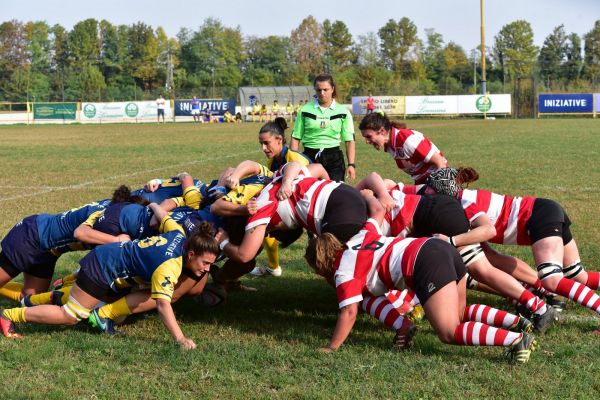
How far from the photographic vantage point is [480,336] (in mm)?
4547

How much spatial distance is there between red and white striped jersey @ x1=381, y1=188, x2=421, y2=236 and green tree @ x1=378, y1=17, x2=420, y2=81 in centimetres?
8263

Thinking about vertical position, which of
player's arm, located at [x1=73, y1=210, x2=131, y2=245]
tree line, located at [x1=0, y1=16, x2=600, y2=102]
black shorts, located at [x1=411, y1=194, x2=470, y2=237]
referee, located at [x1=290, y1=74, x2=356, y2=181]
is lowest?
player's arm, located at [x1=73, y1=210, x2=131, y2=245]

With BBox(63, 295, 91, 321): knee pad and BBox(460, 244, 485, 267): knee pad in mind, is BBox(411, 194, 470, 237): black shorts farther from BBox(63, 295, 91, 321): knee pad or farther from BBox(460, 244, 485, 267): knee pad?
BBox(63, 295, 91, 321): knee pad

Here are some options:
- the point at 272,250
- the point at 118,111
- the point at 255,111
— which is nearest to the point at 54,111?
the point at 118,111

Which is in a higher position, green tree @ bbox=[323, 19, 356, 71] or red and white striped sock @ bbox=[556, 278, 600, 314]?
green tree @ bbox=[323, 19, 356, 71]

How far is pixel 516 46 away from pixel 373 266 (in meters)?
89.5

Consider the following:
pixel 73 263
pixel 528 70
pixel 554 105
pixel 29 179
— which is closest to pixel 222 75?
pixel 528 70

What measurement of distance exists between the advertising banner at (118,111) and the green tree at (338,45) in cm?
4111

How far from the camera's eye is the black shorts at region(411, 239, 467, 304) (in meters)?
4.53

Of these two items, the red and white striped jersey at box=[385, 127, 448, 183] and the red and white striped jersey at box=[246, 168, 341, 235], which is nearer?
the red and white striped jersey at box=[246, 168, 341, 235]

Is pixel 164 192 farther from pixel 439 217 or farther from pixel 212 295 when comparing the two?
pixel 439 217

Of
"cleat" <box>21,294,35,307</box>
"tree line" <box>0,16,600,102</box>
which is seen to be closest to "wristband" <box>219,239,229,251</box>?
"cleat" <box>21,294,35,307</box>

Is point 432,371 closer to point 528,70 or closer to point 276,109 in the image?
point 276,109

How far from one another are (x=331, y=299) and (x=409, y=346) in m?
1.54
